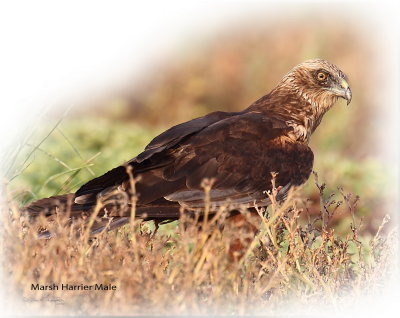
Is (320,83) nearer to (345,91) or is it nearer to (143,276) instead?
(345,91)

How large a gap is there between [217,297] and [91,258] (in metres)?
0.67

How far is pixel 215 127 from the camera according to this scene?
17.3 ft

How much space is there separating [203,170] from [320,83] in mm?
1606

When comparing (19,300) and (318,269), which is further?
(318,269)

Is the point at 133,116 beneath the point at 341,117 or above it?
above

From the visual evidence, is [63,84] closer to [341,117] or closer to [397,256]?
[397,256]

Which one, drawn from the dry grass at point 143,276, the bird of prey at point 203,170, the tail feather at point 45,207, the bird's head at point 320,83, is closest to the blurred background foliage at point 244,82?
the bird's head at point 320,83

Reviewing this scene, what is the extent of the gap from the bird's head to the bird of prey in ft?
1.87

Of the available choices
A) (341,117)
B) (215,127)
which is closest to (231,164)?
(215,127)

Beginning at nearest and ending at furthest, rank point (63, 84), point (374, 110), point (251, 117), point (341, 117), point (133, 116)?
point (63, 84) → point (251, 117) → point (341, 117) → point (374, 110) → point (133, 116)

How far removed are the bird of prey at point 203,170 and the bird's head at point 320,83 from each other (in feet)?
1.87

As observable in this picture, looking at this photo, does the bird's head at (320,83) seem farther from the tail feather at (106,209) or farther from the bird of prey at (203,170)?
the tail feather at (106,209)

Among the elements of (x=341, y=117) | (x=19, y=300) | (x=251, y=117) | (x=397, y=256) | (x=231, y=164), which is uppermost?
(x=341, y=117)

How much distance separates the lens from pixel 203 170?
504 centimetres
